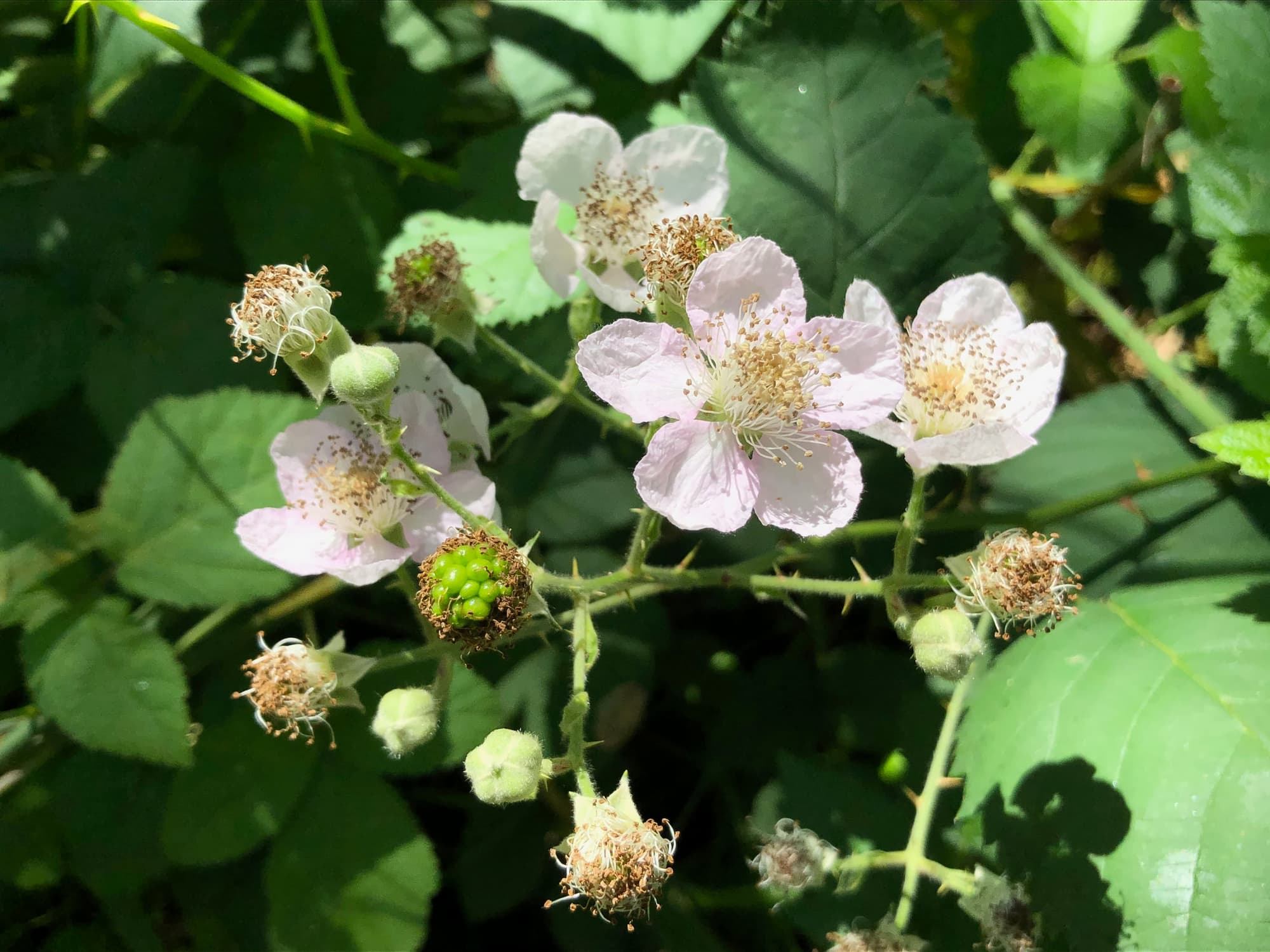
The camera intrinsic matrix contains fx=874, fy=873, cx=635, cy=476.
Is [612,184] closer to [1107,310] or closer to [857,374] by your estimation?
[857,374]

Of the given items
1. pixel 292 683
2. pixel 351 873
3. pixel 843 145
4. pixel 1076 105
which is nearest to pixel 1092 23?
pixel 1076 105

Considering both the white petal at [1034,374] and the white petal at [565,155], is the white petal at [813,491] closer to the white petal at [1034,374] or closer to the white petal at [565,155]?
the white petal at [1034,374]

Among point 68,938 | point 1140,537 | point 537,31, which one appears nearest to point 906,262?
point 1140,537

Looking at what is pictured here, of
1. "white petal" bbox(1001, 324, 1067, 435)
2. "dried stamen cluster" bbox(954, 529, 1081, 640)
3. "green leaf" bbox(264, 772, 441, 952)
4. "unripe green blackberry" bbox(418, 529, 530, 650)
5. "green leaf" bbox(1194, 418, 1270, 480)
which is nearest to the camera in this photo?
"unripe green blackberry" bbox(418, 529, 530, 650)

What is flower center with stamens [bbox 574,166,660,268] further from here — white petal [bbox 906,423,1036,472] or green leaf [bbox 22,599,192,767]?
green leaf [bbox 22,599,192,767]

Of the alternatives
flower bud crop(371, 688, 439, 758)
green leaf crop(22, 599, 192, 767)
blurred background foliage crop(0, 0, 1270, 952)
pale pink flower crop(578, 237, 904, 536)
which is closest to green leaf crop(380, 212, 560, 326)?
blurred background foliage crop(0, 0, 1270, 952)

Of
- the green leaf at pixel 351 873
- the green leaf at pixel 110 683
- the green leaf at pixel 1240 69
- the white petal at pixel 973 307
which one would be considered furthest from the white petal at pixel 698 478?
the green leaf at pixel 1240 69

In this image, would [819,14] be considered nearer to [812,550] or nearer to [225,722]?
[812,550]
